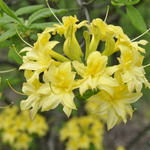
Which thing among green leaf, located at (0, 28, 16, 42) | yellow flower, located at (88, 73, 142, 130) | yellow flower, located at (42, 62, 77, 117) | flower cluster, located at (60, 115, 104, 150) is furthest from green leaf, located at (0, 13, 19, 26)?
flower cluster, located at (60, 115, 104, 150)

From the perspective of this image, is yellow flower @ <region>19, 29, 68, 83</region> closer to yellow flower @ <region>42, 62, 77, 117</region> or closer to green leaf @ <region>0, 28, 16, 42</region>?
yellow flower @ <region>42, 62, 77, 117</region>

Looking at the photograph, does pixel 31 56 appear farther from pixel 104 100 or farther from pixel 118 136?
pixel 118 136

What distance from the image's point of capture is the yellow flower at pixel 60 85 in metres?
1.20

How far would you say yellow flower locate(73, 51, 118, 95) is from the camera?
1178 millimetres

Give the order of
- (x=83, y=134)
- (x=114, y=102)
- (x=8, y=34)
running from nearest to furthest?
1. (x=114, y=102)
2. (x=8, y=34)
3. (x=83, y=134)

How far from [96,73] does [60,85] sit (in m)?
0.17

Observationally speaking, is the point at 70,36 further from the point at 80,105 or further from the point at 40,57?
the point at 80,105

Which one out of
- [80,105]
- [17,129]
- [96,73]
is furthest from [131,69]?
[80,105]

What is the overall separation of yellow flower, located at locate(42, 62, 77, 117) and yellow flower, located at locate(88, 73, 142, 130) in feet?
0.41

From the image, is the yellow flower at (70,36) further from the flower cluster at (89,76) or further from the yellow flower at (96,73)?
the yellow flower at (96,73)

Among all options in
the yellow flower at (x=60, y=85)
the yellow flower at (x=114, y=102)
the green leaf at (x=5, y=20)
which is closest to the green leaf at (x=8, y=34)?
the green leaf at (x=5, y=20)

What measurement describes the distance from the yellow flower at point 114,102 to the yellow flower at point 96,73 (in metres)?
0.10

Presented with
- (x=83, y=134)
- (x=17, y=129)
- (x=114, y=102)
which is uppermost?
(x=114, y=102)

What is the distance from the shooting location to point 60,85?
1271 mm
